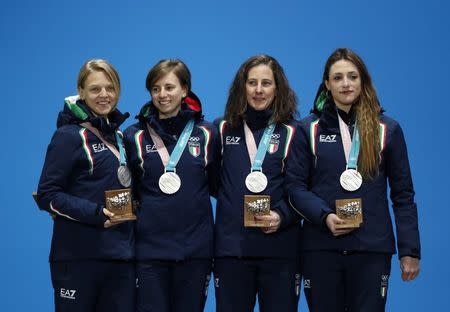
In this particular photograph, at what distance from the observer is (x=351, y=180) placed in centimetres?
352

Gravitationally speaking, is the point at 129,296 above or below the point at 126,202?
below

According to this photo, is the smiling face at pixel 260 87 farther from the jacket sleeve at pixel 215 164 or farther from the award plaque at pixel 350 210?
the award plaque at pixel 350 210

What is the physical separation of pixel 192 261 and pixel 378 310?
1015mm

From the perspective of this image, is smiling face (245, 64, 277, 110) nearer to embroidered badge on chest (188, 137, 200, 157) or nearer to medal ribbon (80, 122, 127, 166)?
embroidered badge on chest (188, 137, 200, 157)

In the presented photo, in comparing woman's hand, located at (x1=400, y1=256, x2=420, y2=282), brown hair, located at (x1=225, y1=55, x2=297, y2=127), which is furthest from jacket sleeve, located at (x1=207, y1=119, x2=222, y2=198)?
woman's hand, located at (x1=400, y1=256, x2=420, y2=282)

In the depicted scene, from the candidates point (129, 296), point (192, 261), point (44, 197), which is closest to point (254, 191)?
point (192, 261)

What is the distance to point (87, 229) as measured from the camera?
3.54 metres

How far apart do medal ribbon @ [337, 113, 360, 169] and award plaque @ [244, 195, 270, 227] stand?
48 cm

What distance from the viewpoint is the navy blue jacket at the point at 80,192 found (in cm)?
348

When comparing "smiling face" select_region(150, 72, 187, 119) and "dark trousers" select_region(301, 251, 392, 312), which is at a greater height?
"smiling face" select_region(150, 72, 187, 119)

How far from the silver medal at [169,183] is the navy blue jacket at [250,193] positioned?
270 mm

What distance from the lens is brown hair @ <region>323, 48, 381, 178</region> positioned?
11.6 ft

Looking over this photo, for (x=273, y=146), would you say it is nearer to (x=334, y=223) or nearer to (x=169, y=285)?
(x=334, y=223)

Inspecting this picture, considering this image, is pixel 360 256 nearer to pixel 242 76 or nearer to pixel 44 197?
pixel 242 76
